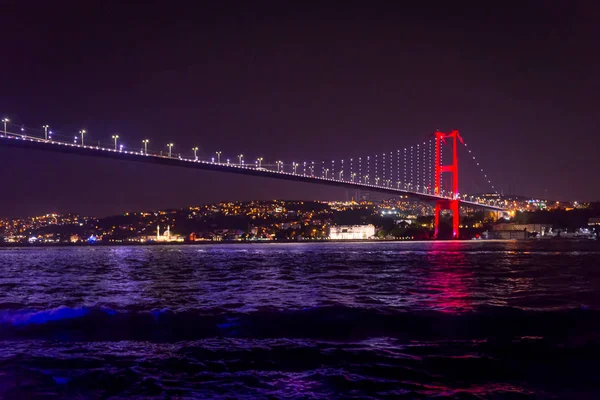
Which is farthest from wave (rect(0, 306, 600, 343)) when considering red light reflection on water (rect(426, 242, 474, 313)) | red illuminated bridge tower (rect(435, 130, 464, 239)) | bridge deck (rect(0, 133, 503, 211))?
red illuminated bridge tower (rect(435, 130, 464, 239))

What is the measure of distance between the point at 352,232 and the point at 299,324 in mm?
87158

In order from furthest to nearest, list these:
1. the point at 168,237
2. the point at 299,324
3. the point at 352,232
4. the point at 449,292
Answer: the point at 352,232
the point at 168,237
the point at 449,292
the point at 299,324

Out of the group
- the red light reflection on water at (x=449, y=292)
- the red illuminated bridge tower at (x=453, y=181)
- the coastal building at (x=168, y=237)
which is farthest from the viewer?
the coastal building at (x=168, y=237)

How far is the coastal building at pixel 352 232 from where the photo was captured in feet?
306

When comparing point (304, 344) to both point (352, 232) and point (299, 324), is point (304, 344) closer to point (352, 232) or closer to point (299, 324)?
point (299, 324)

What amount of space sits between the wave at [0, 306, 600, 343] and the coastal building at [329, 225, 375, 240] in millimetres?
83042

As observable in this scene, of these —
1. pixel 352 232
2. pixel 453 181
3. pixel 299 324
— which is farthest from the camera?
pixel 352 232

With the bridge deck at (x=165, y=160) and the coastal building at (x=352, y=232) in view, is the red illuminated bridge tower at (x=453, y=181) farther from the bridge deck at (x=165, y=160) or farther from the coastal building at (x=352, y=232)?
the coastal building at (x=352, y=232)

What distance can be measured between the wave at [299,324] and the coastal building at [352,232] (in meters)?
83.0

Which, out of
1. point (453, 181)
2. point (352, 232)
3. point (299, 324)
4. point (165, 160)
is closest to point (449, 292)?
point (299, 324)

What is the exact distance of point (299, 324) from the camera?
323 inches

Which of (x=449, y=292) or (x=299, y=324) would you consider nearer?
(x=299, y=324)

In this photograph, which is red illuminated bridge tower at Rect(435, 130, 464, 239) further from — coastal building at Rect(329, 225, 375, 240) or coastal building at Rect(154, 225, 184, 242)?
coastal building at Rect(154, 225, 184, 242)

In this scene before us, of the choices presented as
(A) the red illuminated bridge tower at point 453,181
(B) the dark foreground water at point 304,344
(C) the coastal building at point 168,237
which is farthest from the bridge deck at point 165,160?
(C) the coastal building at point 168,237
